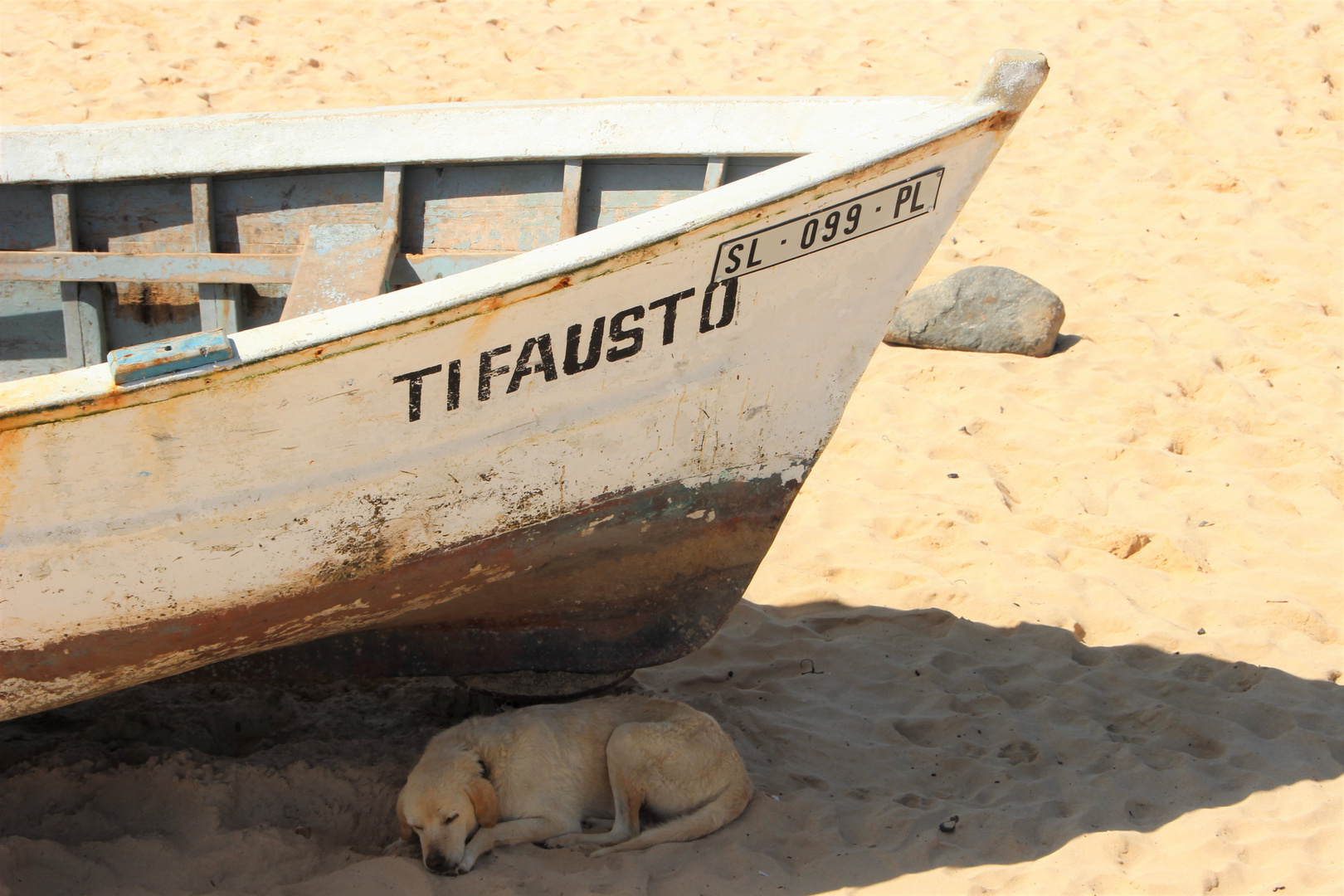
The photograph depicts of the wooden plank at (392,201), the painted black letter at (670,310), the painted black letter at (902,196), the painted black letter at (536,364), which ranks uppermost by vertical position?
the painted black letter at (902,196)

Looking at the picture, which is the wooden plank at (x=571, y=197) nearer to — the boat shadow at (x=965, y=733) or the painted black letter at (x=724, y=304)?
the painted black letter at (x=724, y=304)

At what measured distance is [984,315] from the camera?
6.27 metres

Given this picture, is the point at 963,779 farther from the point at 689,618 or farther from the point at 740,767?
the point at 689,618

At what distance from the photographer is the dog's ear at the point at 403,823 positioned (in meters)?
2.90

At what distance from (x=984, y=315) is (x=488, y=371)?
4.33 m

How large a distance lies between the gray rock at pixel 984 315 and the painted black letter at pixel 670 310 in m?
3.63

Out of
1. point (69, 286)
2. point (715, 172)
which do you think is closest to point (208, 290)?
point (69, 286)

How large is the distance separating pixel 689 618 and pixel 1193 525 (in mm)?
2693

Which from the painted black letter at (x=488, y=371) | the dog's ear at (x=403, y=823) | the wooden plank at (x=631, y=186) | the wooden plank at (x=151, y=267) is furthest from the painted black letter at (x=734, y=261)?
the wooden plank at (x=151, y=267)

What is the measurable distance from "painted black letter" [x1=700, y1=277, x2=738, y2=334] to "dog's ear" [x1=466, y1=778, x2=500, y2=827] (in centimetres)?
142

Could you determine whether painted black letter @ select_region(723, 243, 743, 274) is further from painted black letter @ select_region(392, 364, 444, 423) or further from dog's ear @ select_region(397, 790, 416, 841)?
dog's ear @ select_region(397, 790, 416, 841)

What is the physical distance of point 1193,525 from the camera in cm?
468

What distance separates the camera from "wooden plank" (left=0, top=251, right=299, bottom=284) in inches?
171

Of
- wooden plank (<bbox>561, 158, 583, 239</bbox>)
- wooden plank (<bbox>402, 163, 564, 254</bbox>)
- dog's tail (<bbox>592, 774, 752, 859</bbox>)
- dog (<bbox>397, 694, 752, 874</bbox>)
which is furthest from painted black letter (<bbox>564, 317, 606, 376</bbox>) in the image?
wooden plank (<bbox>402, 163, 564, 254</bbox>)
